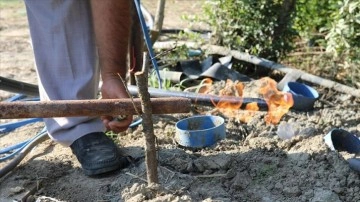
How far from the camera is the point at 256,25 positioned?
437cm

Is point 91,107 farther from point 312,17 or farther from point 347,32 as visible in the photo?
point 312,17

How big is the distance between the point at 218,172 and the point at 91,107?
732mm

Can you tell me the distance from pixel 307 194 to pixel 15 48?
152 inches

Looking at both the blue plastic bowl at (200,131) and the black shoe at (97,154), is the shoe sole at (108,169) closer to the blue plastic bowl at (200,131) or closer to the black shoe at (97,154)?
the black shoe at (97,154)

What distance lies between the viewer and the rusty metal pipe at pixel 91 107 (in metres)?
2.31

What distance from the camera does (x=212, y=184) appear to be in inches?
103

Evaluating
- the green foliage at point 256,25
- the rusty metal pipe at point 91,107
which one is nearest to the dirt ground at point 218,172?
the rusty metal pipe at point 91,107

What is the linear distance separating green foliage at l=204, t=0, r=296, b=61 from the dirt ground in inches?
42.5

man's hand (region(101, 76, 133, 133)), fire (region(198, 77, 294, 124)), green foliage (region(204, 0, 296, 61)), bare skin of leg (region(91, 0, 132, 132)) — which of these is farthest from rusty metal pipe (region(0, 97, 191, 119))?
green foliage (region(204, 0, 296, 61))

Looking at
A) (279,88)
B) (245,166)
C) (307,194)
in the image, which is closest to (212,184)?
(245,166)

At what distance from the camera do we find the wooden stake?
220 cm

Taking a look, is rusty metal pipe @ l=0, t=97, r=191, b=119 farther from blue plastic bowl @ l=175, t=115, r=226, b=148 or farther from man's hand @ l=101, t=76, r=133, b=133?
blue plastic bowl @ l=175, t=115, r=226, b=148

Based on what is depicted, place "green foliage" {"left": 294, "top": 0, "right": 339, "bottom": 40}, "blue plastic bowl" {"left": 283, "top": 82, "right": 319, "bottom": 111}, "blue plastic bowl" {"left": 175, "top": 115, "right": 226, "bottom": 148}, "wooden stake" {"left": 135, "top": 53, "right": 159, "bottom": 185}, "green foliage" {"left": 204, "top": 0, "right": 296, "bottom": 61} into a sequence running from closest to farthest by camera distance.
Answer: "wooden stake" {"left": 135, "top": 53, "right": 159, "bottom": 185} < "blue plastic bowl" {"left": 175, "top": 115, "right": 226, "bottom": 148} < "blue plastic bowl" {"left": 283, "top": 82, "right": 319, "bottom": 111} < "green foliage" {"left": 204, "top": 0, "right": 296, "bottom": 61} < "green foliage" {"left": 294, "top": 0, "right": 339, "bottom": 40}

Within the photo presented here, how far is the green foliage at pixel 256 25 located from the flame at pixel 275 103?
699 millimetres
